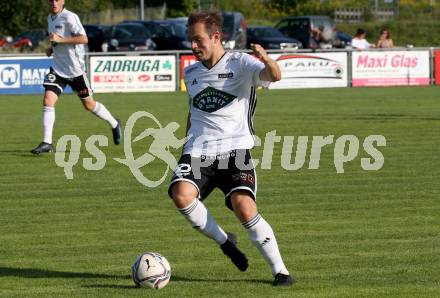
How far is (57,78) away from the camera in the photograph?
16000mm

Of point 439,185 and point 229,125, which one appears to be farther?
point 439,185

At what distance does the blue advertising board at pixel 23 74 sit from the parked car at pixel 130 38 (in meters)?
13.1

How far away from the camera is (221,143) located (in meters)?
7.92

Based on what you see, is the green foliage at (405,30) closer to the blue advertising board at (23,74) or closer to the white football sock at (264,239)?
the blue advertising board at (23,74)

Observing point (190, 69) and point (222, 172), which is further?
point (190, 69)

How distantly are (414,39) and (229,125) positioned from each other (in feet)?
181

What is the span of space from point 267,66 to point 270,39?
39.0 meters

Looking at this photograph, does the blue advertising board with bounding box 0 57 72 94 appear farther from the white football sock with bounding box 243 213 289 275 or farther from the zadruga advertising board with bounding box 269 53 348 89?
the white football sock with bounding box 243 213 289 275

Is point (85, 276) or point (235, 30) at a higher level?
point (85, 276)

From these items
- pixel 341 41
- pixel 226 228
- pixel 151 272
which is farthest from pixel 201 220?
pixel 341 41

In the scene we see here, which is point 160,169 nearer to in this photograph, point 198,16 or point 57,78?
point 57,78

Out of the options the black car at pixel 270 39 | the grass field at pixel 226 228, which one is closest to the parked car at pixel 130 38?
the black car at pixel 270 39

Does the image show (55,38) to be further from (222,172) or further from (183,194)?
(183,194)

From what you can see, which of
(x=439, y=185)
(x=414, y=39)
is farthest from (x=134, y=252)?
(x=414, y=39)
